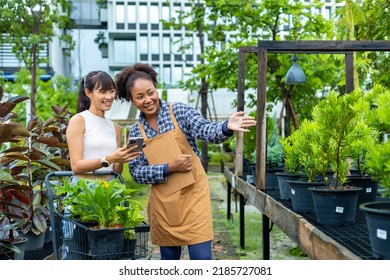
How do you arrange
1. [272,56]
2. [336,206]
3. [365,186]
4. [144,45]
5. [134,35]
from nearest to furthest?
[336,206], [365,186], [272,56], [144,45], [134,35]

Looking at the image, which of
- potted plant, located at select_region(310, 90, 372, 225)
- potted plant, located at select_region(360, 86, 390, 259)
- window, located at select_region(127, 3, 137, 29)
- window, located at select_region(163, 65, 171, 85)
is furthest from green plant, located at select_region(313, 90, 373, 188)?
window, located at select_region(163, 65, 171, 85)

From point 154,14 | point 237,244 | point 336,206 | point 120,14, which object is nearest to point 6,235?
point 336,206

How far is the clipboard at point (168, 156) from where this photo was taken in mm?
3078

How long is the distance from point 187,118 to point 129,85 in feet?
1.01

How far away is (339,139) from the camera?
3.24 m

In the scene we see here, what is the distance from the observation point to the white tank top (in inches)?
122

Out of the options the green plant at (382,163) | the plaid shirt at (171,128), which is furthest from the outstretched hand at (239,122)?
the green plant at (382,163)

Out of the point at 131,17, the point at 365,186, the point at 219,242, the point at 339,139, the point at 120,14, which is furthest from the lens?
the point at 131,17

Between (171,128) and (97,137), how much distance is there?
35 cm

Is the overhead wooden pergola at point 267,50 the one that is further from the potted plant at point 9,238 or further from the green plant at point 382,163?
the green plant at point 382,163

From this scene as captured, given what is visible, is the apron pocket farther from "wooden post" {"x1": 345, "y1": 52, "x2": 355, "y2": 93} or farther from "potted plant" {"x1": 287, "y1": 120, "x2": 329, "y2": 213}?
"wooden post" {"x1": 345, "y1": 52, "x2": 355, "y2": 93}

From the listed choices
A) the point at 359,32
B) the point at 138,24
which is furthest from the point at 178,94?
the point at 138,24

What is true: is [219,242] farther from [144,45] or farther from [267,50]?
[144,45]

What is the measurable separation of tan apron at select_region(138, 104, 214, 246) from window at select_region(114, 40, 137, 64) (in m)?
33.0
